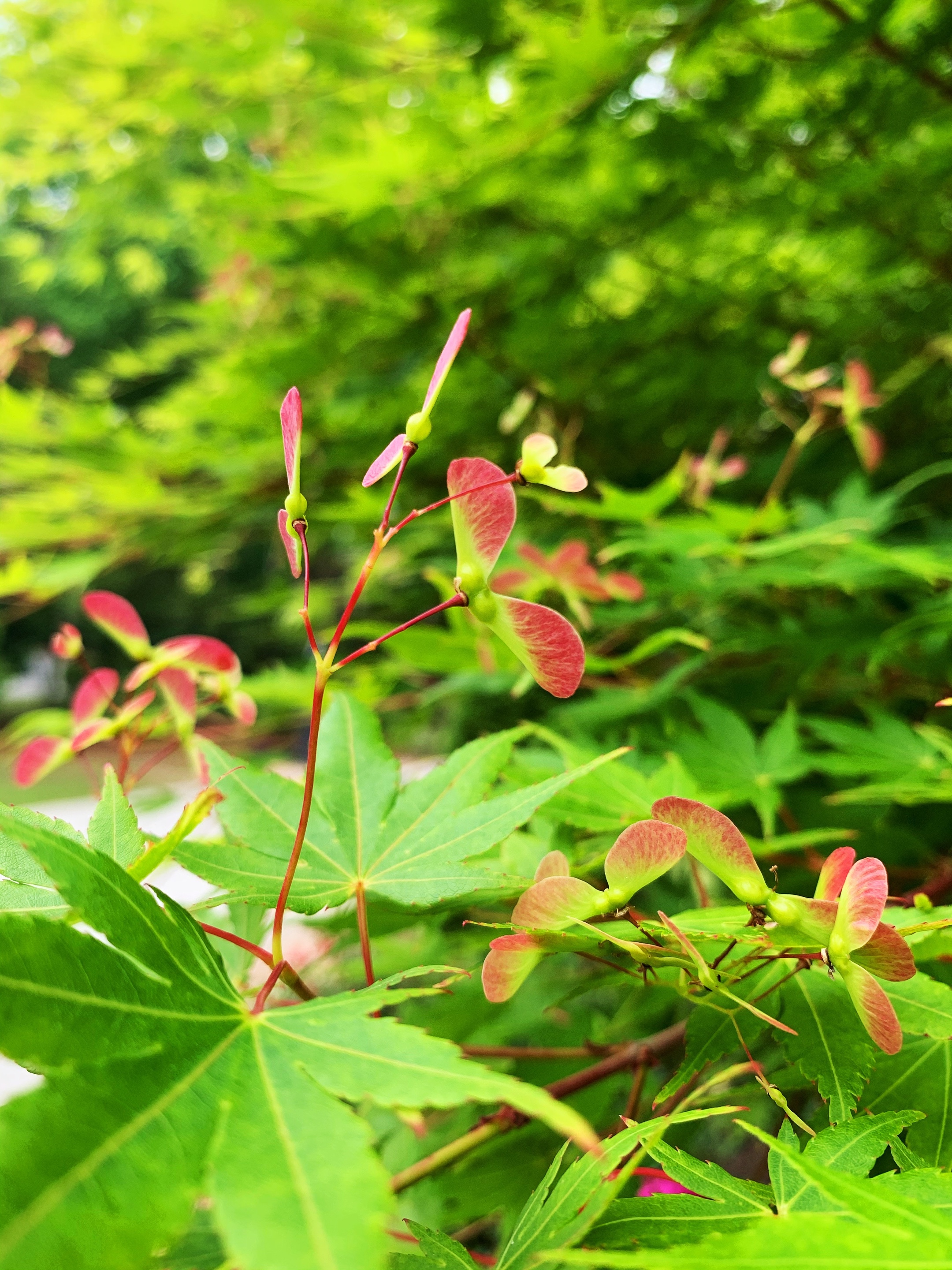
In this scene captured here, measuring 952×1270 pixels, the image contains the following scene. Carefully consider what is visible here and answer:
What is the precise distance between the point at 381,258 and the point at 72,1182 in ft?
3.63

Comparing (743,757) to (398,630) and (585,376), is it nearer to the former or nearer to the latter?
(398,630)

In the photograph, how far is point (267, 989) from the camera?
248mm

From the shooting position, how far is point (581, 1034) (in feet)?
2.45

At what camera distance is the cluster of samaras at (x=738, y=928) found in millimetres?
236

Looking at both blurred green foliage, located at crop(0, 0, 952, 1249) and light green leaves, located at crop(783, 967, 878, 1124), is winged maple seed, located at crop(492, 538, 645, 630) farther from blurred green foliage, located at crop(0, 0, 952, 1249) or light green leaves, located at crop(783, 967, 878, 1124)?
light green leaves, located at crop(783, 967, 878, 1124)

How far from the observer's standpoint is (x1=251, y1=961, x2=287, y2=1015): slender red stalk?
245 mm

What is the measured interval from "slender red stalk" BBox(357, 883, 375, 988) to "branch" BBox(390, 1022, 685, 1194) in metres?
0.08

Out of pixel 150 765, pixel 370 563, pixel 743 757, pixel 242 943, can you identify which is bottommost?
pixel 743 757

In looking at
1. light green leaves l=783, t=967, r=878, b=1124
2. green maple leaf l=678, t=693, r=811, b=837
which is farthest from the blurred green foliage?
light green leaves l=783, t=967, r=878, b=1124

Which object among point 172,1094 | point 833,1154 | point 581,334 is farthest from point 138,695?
point 581,334

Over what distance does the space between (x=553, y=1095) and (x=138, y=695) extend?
33 centimetres

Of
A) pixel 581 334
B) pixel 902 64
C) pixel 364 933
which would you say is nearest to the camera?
pixel 364 933

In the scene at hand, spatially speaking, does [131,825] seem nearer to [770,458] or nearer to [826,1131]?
[826,1131]

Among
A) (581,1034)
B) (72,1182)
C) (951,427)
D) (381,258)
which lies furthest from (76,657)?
(951,427)
